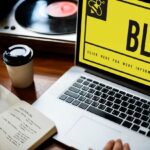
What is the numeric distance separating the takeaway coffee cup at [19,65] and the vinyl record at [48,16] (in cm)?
15

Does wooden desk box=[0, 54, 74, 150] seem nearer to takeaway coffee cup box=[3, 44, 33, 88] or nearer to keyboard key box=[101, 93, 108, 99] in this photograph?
takeaway coffee cup box=[3, 44, 33, 88]

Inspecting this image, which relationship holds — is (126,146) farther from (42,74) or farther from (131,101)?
(42,74)

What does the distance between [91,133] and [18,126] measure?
16cm

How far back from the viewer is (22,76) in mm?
937

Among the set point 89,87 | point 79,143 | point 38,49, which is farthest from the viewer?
point 38,49

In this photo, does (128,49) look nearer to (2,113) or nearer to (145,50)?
(145,50)

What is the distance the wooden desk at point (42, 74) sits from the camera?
3.12 feet

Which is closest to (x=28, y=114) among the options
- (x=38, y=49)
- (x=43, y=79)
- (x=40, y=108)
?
(x=40, y=108)

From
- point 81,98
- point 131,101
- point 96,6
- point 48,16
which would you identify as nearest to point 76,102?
point 81,98

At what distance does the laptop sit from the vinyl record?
0.48 ft

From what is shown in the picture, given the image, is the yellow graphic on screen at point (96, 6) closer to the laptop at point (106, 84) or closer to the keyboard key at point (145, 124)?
the laptop at point (106, 84)

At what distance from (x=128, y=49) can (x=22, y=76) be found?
0.90 ft

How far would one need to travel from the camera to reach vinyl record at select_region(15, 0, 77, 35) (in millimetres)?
1069

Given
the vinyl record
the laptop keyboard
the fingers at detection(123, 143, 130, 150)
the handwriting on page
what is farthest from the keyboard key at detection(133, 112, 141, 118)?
the vinyl record
